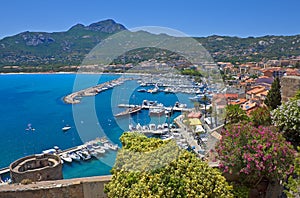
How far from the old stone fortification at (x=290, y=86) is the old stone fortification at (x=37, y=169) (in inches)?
271

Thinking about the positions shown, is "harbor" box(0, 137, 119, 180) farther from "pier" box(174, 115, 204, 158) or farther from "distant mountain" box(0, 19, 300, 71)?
"distant mountain" box(0, 19, 300, 71)

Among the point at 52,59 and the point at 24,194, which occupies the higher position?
the point at 52,59

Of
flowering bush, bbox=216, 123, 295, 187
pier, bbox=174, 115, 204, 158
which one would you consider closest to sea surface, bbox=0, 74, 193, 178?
pier, bbox=174, 115, 204, 158

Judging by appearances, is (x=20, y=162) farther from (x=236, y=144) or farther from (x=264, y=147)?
(x=264, y=147)

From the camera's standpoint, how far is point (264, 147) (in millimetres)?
4035

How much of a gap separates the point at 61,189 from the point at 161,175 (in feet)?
5.74

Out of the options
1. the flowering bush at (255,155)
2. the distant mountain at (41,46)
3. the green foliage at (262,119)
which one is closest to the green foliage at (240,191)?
the flowering bush at (255,155)

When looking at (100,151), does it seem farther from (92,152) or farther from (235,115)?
(235,115)

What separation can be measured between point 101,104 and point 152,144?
104 ft

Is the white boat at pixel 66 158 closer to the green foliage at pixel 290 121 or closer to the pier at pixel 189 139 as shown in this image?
the pier at pixel 189 139

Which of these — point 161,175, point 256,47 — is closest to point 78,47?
point 256,47

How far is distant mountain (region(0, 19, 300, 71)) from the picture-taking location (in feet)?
233

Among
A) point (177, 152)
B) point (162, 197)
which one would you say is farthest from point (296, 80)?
point (162, 197)

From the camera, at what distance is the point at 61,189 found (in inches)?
158
